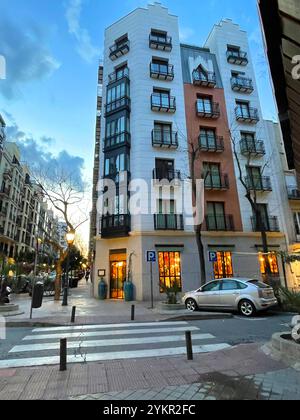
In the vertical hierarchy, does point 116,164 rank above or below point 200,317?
above

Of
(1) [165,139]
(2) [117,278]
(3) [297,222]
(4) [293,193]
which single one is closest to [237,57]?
(1) [165,139]

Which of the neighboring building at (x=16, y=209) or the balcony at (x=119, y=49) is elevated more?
the balcony at (x=119, y=49)

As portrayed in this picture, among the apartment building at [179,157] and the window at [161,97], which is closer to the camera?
the apartment building at [179,157]

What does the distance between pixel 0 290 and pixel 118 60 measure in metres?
21.8

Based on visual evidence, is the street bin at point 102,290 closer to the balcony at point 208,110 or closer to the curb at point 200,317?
the curb at point 200,317

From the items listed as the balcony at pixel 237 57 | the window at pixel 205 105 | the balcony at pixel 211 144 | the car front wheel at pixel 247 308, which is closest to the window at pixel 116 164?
the balcony at pixel 211 144

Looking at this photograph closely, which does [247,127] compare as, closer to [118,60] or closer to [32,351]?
[118,60]

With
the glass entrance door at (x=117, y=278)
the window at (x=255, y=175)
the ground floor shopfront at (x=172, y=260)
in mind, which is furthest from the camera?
the window at (x=255, y=175)

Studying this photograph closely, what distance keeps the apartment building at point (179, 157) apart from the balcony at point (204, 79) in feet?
0.32

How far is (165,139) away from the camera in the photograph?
72.7 feet

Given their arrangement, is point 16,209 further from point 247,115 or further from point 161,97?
point 247,115

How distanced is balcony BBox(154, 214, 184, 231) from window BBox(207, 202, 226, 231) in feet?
7.92

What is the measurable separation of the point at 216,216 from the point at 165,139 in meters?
7.36

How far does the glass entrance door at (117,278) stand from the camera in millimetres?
20031
